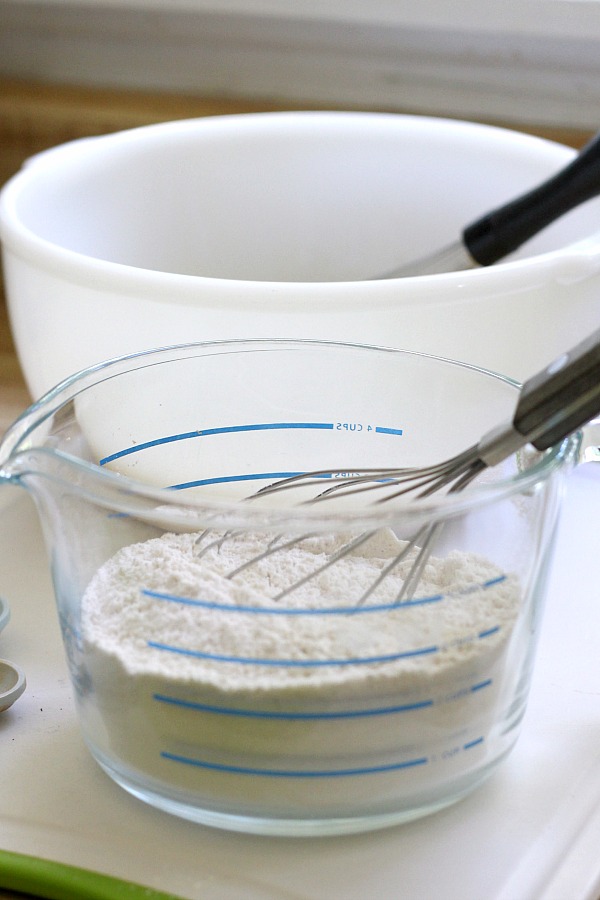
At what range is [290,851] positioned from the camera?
331 millimetres

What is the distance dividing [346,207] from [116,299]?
23 cm

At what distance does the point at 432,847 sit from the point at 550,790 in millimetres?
52

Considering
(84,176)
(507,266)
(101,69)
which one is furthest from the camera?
(101,69)

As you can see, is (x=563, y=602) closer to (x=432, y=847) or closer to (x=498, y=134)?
(x=432, y=847)

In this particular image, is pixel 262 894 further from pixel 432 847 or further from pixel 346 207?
pixel 346 207

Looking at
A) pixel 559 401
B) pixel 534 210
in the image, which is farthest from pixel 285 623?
pixel 534 210

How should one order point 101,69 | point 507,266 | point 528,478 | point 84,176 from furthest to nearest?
point 101,69 < point 84,176 < point 507,266 < point 528,478

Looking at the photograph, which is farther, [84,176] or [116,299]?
[84,176]

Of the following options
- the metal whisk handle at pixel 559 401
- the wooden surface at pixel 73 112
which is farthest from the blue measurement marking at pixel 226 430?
the wooden surface at pixel 73 112

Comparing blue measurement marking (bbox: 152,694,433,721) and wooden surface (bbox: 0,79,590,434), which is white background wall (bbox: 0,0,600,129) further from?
blue measurement marking (bbox: 152,694,433,721)

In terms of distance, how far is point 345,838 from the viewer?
13.2 inches

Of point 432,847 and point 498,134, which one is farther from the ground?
point 498,134

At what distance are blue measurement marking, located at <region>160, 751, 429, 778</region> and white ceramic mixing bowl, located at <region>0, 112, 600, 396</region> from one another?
18 cm

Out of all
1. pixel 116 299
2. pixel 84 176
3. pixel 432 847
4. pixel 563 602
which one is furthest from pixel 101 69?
pixel 432 847
